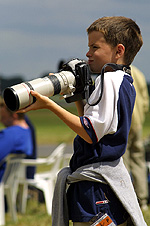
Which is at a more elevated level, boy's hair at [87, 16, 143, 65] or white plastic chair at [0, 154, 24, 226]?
boy's hair at [87, 16, 143, 65]

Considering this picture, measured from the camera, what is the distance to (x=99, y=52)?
2.38 meters

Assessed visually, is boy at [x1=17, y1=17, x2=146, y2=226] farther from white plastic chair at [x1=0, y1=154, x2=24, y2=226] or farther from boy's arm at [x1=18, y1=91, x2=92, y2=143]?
white plastic chair at [x1=0, y1=154, x2=24, y2=226]

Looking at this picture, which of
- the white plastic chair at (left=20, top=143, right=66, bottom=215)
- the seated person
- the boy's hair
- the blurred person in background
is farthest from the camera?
the white plastic chair at (left=20, top=143, right=66, bottom=215)

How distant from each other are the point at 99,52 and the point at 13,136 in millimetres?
3239

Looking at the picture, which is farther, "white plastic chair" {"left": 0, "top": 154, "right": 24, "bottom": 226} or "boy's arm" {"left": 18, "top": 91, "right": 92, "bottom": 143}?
"white plastic chair" {"left": 0, "top": 154, "right": 24, "bottom": 226}

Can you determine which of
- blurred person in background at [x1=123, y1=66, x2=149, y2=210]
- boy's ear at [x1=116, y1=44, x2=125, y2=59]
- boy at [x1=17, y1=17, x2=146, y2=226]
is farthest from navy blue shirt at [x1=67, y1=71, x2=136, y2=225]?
blurred person in background at [x1=123, y1=66, x2=149, y2=210]

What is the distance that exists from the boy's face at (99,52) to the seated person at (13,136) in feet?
10.1

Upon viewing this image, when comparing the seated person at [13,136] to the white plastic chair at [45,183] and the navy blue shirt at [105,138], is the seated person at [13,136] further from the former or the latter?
the navy blue shirt at [105,138]

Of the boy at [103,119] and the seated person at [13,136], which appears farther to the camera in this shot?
the seated person at [13,136]

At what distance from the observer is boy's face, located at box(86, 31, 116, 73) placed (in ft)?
7.79

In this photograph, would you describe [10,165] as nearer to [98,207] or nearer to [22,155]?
[22,155]

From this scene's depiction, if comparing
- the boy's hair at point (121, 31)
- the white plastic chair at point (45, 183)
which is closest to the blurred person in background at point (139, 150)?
the white plastic chair at point (45, 183)

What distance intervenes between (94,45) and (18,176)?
12.3ft

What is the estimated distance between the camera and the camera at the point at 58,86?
212cm
